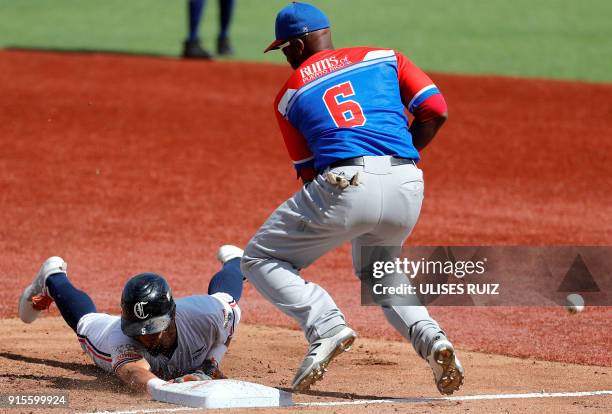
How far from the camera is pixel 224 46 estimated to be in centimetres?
1734

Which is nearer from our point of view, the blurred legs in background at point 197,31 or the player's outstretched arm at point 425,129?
the player's outstretched arm at point 425,129

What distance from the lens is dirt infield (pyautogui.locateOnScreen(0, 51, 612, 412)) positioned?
6.85m

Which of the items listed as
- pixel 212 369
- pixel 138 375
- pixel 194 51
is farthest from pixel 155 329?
pixel 194 51

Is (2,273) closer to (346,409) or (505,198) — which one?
(346,409)

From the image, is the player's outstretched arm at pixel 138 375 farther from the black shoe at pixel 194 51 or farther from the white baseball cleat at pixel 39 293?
the black shoe at pixel 194 51

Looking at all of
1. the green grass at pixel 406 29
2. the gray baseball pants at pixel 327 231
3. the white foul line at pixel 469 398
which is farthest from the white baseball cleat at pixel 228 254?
the green grass at pixel 406 29

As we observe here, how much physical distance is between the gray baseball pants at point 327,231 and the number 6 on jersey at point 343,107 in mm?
203

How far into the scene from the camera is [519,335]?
273 inches

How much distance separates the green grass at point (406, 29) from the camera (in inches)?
683

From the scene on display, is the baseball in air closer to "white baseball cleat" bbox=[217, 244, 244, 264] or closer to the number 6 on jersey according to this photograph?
"white baseball cleat" bbox=[217, 244, 244, 264]

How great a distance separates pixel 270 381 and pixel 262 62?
11.8m

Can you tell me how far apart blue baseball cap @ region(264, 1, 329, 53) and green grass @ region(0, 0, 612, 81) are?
11475 millimetres

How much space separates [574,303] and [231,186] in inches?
186

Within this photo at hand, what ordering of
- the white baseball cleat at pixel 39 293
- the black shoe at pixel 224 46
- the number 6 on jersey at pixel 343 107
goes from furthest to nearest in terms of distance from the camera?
the black shoe at pixel 224 46
the white baseball cleat at pixel 39 293
the number 6 on jersey at pixel 343 107
